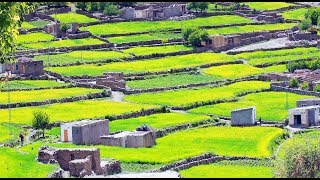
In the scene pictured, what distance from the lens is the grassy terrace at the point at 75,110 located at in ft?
278

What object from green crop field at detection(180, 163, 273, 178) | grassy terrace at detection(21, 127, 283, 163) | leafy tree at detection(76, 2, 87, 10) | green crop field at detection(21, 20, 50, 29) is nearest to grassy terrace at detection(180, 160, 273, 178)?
green crop field at detection(180, 163, 273, 178)

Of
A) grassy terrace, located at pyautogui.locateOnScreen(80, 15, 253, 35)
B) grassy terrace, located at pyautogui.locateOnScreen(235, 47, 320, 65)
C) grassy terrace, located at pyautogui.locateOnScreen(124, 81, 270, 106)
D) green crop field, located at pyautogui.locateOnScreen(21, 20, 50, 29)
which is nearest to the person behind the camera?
grassy terrace, located at pyautogui.locateOnScreen(124, 81, 270, 106)

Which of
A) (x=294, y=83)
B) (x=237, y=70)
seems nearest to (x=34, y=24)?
(x=237, y=70)

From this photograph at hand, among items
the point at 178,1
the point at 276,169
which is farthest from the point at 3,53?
the point at 178,1

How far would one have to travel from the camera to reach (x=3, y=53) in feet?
153

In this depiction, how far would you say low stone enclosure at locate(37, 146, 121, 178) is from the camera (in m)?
60.8

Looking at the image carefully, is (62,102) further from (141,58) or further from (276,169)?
(276,169)

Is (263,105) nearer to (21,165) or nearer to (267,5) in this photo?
(21,165)

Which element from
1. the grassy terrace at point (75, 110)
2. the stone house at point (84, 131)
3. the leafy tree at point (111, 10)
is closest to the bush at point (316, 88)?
the grassy terrace at point (75, 110)

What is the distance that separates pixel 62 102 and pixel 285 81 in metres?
19.6

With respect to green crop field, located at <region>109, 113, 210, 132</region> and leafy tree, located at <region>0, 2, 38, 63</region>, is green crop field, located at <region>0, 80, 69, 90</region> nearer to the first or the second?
green crop field, located at <region>109, 113, 210, 132</region>

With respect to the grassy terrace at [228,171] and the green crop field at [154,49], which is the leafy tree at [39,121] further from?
the green crop field at [154,49]

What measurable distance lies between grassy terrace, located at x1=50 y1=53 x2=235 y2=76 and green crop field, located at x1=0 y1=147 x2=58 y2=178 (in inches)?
1732

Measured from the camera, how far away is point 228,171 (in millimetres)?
61594
